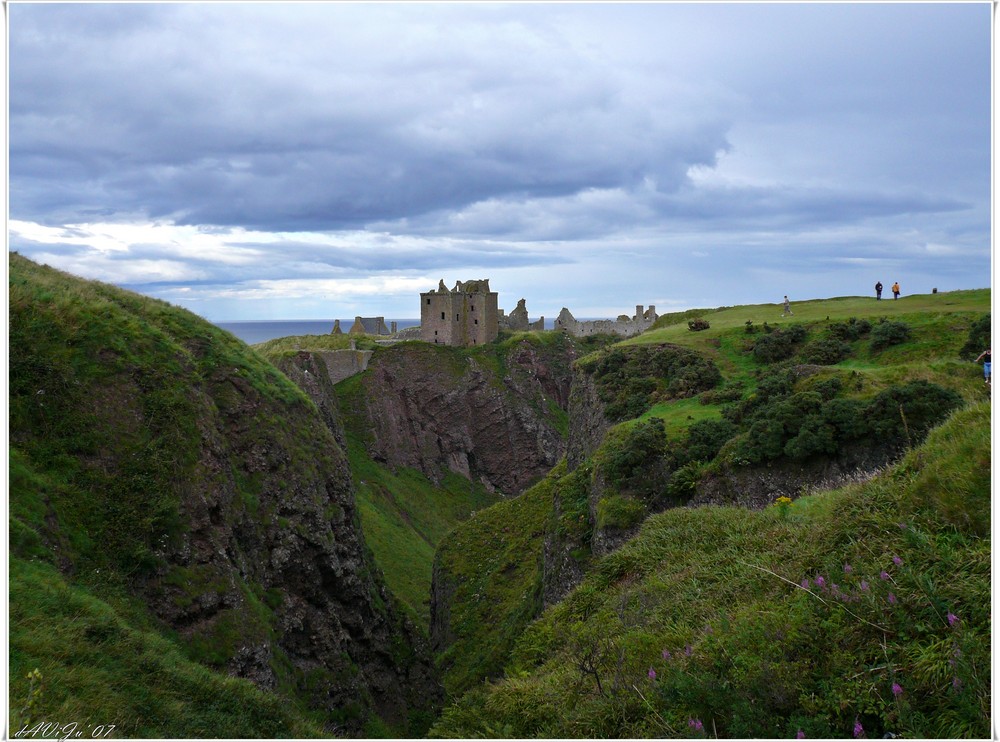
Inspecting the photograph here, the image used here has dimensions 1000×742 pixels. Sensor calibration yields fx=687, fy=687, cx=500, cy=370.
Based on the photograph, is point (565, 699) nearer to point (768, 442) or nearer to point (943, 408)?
point (768, 442)

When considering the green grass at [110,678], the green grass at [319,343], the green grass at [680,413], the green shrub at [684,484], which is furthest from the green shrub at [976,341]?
the green grass at [319,343]

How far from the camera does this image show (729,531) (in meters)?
13.4

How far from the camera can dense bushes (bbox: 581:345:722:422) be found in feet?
112

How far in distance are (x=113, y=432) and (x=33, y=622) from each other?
808 centimetres

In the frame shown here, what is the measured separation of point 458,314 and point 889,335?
5726cm

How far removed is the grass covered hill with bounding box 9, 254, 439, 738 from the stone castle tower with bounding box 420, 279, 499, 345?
56.7 metres

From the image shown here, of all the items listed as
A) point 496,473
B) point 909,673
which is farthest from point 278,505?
point 496,473

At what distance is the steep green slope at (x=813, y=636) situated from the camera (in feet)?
21.9

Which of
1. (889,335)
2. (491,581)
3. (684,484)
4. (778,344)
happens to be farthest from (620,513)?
(889,335)

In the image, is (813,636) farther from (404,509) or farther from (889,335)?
(404,509)

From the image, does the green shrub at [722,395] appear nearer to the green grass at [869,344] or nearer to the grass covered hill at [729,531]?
the grass covered hill at [729,531]

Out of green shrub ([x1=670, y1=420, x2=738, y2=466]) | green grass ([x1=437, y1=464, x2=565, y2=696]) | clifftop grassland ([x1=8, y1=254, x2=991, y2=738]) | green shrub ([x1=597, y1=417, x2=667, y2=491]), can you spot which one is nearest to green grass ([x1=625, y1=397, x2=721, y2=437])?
clifftop grassland ([x1=8, y1=254, x2=991, y2=738])

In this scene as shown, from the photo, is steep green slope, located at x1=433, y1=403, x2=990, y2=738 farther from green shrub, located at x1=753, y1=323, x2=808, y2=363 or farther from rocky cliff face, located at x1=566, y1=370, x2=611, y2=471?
green shrub, located at x1=753, y1=323, x2=808, y2=363

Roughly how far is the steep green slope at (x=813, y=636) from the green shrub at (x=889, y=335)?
26.2m
